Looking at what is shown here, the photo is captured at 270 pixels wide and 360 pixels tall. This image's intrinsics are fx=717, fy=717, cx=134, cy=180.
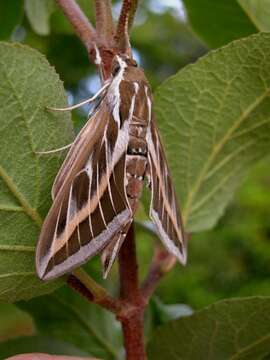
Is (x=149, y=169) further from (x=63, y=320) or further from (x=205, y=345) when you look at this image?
(x=63, y=320)

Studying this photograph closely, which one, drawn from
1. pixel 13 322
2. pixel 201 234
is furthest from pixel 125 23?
pixel 201 234

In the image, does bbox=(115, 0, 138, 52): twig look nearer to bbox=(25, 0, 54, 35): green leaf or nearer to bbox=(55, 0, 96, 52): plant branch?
bbox=(55, 0, 96, 52): plant branch

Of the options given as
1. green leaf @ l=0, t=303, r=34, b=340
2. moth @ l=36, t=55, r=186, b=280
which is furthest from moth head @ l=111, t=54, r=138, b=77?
green leaf @ l=0, t=303, r=34, b=340

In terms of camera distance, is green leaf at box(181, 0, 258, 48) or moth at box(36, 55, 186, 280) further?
green leaf at box(181, 0, 258, 48)

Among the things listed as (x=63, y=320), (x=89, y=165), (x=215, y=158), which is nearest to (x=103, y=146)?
(x=89, y=165)

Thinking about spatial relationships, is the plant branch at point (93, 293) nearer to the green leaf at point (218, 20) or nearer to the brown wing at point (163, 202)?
the brown wing at point (163, 202)
